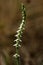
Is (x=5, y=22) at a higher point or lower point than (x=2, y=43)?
higher

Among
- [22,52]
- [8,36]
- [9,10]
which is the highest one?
[9,10]

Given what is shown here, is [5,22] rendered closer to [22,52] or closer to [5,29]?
[5,29]

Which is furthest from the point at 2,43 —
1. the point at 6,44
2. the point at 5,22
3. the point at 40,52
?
the point at 40,52

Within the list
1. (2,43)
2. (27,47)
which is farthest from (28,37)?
(2,43)

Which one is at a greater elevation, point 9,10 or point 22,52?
point 9,10

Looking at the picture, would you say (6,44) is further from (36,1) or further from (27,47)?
(36,1)

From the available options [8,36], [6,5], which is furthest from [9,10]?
[8,36]

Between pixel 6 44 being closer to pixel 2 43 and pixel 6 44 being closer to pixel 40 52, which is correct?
pixel 2 43
